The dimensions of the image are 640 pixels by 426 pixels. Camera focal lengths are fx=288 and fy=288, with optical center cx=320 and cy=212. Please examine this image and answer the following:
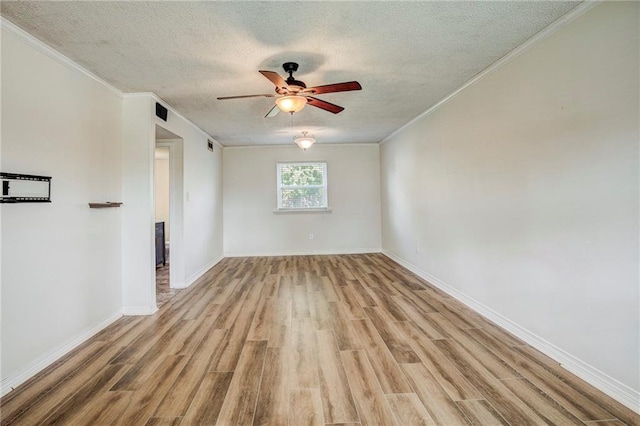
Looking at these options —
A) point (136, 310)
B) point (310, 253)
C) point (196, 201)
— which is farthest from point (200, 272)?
point (310, 253)

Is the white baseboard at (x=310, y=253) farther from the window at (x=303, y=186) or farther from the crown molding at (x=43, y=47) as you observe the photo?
the crown molding at (x=43, y=47)

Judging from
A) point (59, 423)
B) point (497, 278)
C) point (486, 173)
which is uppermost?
point (486, 173)

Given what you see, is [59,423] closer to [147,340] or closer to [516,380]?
[147,340]

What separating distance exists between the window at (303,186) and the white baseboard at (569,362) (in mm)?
3842

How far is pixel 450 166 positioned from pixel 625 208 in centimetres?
197

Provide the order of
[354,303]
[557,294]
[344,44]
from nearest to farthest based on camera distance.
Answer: [557,294] → [344,44] → [354,303]

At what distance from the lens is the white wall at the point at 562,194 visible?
1684 mm

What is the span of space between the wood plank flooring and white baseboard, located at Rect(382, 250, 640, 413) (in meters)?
0.06

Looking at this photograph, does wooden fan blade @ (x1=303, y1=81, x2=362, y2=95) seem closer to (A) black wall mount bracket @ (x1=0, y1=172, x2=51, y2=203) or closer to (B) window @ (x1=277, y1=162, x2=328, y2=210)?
(A) black wall mount bracket @ (x1=0, y1=172, x2=51, y2=203)

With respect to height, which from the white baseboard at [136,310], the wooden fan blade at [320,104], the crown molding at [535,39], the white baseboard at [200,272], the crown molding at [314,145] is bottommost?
the white baseboard at [136,310]

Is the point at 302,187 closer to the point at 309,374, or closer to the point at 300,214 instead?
the point at 300,214

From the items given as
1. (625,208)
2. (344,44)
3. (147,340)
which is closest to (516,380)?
(625,208)

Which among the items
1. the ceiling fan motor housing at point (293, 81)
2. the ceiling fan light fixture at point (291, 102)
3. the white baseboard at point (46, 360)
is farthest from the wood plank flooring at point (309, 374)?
the ceiling fan motor housing at point (293, 81)

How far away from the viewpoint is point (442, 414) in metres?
1.62
